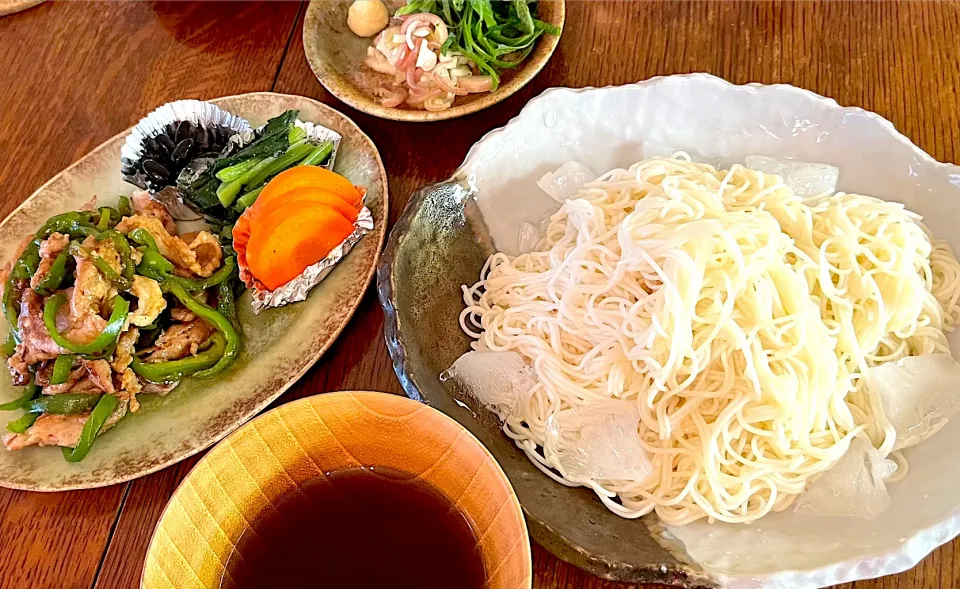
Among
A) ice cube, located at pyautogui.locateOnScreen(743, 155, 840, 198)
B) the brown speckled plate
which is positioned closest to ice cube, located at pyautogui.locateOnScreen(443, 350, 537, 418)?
ice cube, located at pyautogui.locateOnScreen(743, 155, 840, 198)

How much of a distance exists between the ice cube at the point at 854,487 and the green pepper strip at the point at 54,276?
193cm

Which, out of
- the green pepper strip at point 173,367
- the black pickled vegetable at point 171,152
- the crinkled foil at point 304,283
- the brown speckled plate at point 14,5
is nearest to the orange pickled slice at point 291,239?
the crinkled foil at point 304,283

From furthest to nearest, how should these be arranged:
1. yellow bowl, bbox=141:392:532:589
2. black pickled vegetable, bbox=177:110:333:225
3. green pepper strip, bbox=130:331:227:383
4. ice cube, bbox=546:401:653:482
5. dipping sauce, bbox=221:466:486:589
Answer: black pickled vegetable, bbox=177:110:333:225
green pepper strip, bbox=130:331:227:383
ice cube, bbox=546:401:653:482
dipping sauce, bbox=221:466:486:589
yellow bowl, bbox=141:392:532:589

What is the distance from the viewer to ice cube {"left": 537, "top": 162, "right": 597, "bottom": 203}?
74.5 inches

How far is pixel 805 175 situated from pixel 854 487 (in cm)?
79

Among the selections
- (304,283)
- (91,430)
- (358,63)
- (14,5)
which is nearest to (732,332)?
(304,283)

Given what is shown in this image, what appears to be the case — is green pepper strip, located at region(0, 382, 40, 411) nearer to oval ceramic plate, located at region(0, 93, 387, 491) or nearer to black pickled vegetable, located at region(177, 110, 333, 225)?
oval ceramic plate, located at region(0, 93, 387, 491)

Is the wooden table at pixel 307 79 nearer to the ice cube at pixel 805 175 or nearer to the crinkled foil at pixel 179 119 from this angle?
the crinkled foil at pixel 179 119

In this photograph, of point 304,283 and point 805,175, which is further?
point 304,283

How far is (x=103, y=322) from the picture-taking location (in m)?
1.84

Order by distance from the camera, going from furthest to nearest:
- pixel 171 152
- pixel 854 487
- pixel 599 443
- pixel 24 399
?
pixel 171 152
pixel 24 399
pixel 599 443
pixel 854 487

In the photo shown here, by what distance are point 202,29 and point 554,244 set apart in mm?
1847

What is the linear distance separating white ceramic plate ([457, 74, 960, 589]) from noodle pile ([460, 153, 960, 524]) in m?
0.07

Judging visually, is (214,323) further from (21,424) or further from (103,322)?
(21,424)
